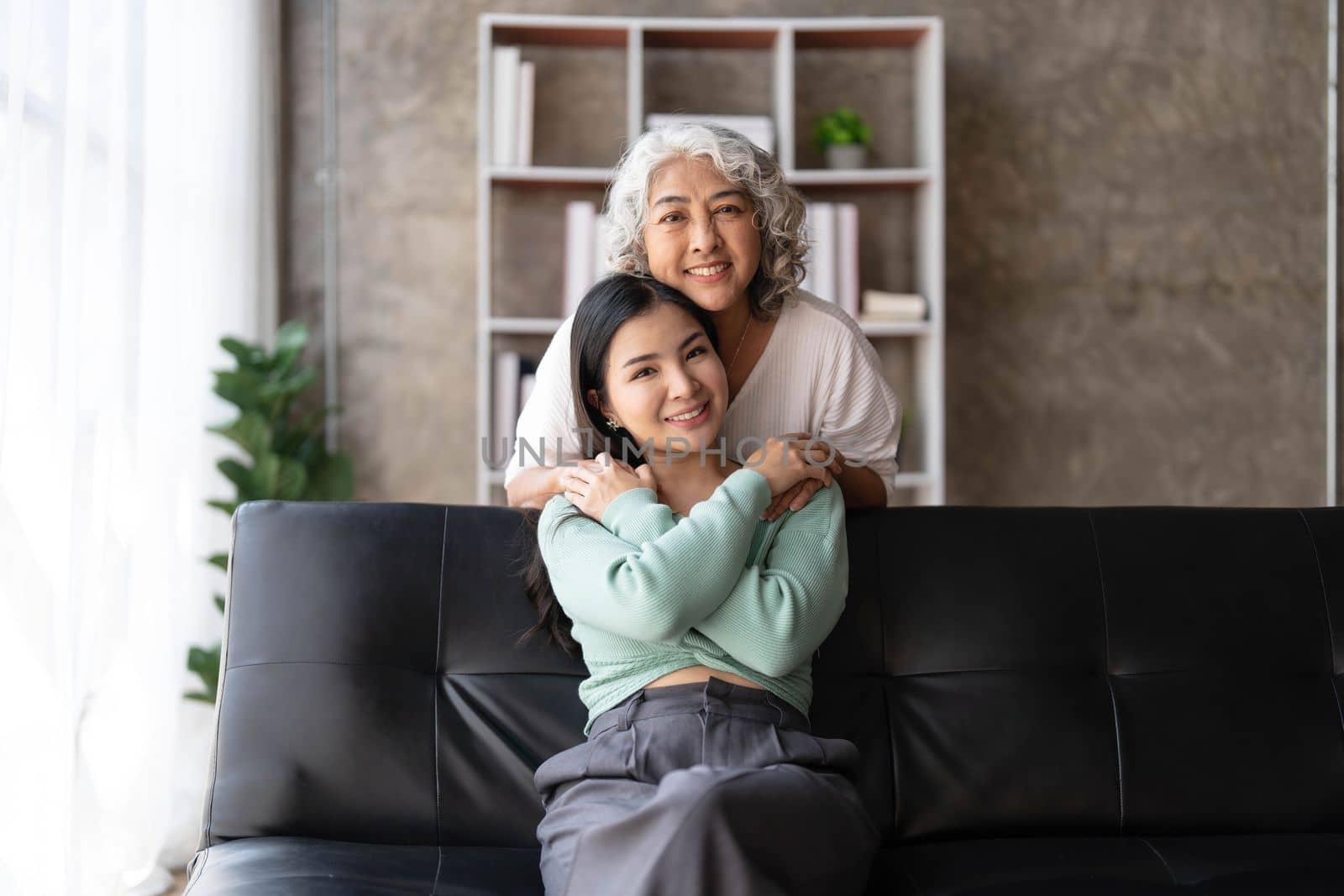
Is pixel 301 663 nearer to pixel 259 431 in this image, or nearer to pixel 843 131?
pixel 259 431

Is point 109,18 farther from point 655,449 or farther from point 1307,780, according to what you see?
point 1307,780

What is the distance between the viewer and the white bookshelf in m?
3.04

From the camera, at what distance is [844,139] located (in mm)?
3135

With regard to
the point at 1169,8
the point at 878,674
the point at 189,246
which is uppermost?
the point at 1169,8

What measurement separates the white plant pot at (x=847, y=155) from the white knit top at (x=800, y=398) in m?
1.41

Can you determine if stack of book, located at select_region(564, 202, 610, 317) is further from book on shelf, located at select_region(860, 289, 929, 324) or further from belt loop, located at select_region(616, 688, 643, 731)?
belt loop, located at select_region(616, 688, 643, 731)

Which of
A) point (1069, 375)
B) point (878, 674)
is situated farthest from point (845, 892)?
point (1069, 375)

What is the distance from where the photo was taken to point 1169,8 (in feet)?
11.1

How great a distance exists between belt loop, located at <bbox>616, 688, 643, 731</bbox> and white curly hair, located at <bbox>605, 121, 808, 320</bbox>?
664mm

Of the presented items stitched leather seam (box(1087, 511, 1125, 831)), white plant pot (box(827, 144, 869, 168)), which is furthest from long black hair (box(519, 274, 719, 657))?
white plant pot (box(827, 144, 869, 168))

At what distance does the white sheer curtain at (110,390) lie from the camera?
6.02 ft

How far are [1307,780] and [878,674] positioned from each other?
23.7 inches

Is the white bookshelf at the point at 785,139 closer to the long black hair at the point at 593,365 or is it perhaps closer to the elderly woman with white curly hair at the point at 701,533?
the elderly woman with white curly hair at the point at 701,533

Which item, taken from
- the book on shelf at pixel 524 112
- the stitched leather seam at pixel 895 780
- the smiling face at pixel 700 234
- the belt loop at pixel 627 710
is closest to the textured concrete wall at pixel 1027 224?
the book on shelf at pixel 524 112
